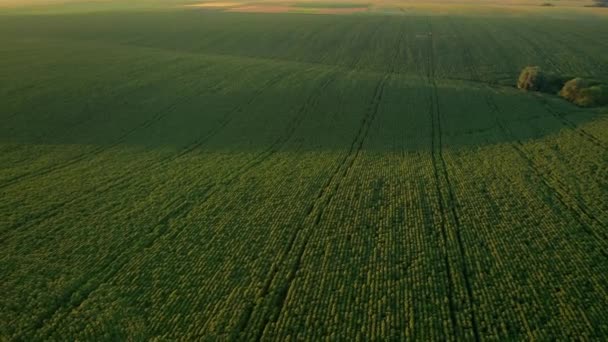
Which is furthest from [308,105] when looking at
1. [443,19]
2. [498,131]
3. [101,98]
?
[443,19]

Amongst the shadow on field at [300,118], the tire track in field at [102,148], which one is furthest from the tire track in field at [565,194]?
the tire track in field at [102,148]

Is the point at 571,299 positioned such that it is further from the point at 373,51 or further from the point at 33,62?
the point at 33,62

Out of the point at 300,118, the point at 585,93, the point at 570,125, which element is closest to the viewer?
the point at 570,125

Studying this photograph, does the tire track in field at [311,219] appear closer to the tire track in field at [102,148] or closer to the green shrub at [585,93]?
the tire track in field at [102,148]

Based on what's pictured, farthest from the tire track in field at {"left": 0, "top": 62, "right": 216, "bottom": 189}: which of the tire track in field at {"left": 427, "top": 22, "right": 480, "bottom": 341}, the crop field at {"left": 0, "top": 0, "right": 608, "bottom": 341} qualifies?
the tire track in field at {"left": 427, "top": 22, "right": 480, "bottom": 341}

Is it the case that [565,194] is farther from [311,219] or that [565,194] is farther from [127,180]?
[127,180]

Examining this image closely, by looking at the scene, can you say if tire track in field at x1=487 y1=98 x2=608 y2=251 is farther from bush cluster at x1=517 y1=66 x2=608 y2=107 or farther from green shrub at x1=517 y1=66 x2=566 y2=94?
green shrub at x1=517 y1=66 x2=566 y2=94

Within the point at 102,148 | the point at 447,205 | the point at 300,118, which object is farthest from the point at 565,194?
the point at 102,148
